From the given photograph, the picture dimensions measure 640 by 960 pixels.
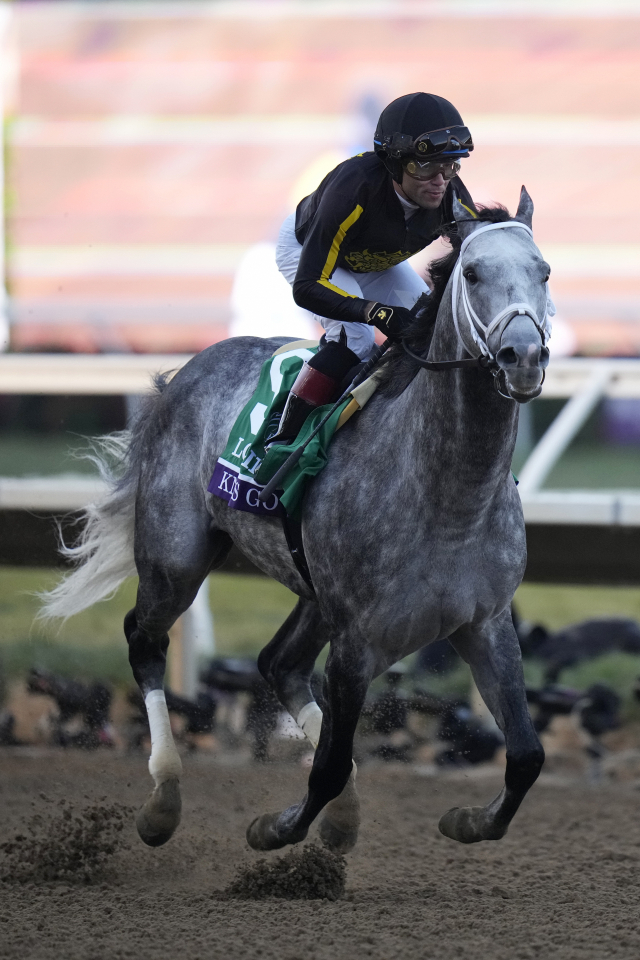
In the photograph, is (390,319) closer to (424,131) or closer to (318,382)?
(318,382)

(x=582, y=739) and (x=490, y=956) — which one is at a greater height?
(x=490, y=956)

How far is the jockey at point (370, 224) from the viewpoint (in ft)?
10.5

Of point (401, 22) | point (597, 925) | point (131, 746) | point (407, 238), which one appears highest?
point (401, 22)

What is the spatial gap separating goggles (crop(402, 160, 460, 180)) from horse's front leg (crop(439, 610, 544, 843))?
4.10 feet

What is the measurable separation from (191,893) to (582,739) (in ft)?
8.85

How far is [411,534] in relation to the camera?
316cm

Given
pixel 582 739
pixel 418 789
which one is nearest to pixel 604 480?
pixel 582 739

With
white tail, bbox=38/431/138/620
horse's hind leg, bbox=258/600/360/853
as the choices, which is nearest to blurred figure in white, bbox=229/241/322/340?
white tail, bbox=38/431/138/620

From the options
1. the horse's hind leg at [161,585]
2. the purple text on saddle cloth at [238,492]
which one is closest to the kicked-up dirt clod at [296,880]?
the horse's hind leg at [161,585]

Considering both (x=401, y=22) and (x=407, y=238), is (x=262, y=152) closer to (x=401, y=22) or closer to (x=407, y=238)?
(x=401, y=22)

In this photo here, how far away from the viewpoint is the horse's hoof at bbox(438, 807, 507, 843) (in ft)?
11.2

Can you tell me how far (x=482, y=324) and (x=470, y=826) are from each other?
60.6 inches

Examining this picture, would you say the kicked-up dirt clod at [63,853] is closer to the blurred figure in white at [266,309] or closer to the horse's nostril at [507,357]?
the horse's nostril at [507,357]

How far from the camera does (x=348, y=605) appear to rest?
3297 mm
